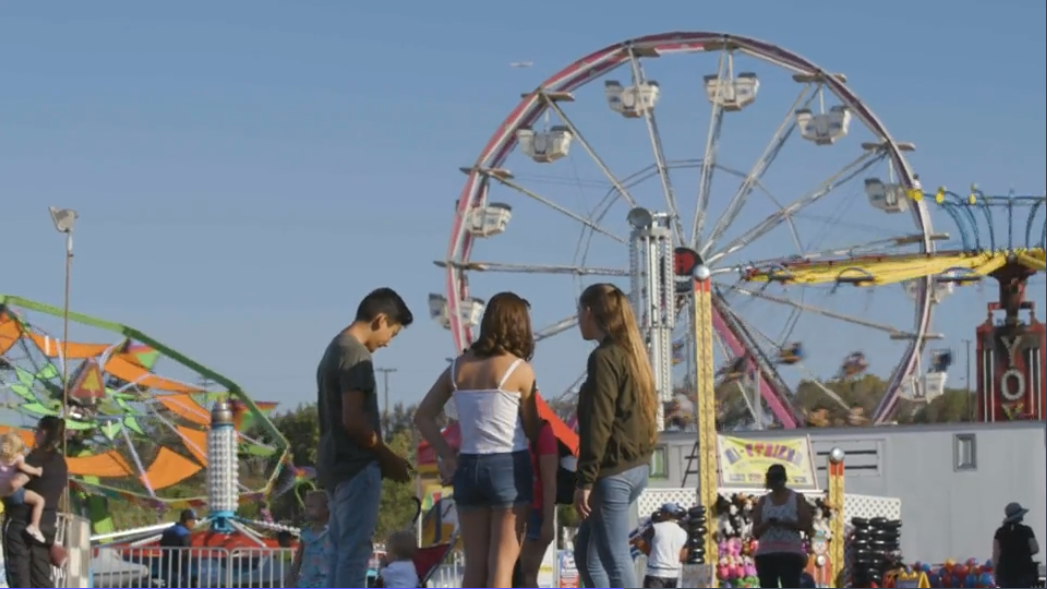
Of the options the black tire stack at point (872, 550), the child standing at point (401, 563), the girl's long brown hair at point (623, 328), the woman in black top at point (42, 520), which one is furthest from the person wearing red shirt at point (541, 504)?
the black tire stack at point (872, 550)

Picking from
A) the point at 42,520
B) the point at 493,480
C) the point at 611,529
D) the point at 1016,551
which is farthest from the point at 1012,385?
the point at 493,480

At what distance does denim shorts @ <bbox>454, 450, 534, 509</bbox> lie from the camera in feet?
24.8

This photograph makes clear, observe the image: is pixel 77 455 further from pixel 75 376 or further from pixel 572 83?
pixel 572 83

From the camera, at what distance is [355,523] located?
7.82 meters

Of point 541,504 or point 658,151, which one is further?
point 658,151

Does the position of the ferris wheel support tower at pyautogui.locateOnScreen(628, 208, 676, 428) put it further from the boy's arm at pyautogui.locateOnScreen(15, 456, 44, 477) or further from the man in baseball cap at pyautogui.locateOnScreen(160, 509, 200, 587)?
the boy's arm at pyautogui.locateOnScreen(15, 456, 44, 477)

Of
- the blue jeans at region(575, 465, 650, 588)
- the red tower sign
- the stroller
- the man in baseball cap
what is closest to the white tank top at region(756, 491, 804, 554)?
the stroller

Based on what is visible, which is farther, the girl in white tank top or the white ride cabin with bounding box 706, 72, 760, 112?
the white ride cabin with bounding box 706, 72, 760, 112

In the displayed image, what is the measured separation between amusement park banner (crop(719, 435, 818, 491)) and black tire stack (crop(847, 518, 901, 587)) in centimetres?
153

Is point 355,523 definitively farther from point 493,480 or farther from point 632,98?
point 632,98

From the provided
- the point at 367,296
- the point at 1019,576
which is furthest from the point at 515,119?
the point at 367,296

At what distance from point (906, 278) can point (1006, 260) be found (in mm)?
1694

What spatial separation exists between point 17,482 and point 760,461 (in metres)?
14.3

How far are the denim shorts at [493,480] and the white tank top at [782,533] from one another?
11.8 feet
